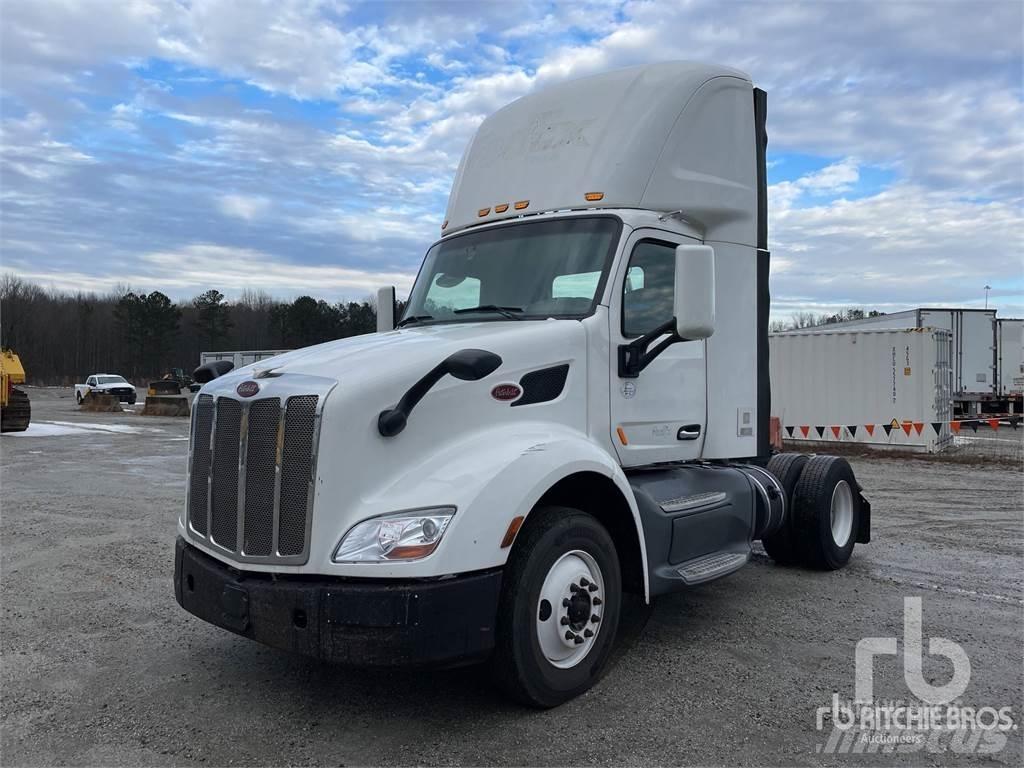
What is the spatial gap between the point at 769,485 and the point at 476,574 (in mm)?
3601

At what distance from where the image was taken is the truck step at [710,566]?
5.05 metres

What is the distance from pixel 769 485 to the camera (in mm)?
6535

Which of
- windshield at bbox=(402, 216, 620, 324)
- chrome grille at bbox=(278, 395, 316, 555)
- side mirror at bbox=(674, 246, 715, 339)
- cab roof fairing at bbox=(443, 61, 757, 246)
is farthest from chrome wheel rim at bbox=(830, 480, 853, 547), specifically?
chrome grille at bbox=(278, 395, 316, 555)

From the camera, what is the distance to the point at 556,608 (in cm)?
416

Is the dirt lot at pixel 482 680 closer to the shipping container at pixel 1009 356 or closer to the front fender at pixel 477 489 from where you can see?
the front fender at pixel 477 489

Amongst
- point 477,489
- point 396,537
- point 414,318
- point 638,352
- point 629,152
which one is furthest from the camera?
point 414,318

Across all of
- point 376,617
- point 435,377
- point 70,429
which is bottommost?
point 376,617

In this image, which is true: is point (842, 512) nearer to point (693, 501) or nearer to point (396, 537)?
point (693, 501)

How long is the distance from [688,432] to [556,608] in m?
2.05

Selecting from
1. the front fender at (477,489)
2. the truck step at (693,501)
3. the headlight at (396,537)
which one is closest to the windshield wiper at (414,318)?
the front fender at (477,489)

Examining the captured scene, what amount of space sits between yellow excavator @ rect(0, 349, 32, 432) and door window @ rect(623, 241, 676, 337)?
77.6 ft

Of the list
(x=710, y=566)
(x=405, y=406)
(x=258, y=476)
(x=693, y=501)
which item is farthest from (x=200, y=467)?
(x=710, y=566)

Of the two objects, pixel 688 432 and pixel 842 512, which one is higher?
pixel 688 432

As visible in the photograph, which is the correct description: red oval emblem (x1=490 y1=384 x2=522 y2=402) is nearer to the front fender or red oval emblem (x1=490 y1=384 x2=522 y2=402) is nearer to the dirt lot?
the front fender
